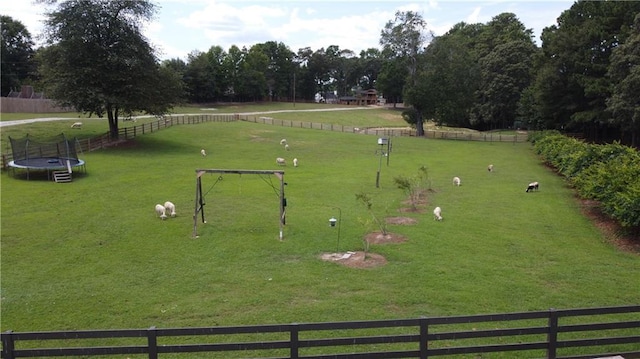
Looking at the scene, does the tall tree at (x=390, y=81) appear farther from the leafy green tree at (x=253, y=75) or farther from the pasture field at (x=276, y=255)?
the pasture field at (x=276, y=255)

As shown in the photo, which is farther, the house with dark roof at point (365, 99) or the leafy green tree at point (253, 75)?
the house with dark roof at point (365, 99)

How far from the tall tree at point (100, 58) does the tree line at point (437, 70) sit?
83 mm

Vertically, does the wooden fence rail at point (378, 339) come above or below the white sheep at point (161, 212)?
above

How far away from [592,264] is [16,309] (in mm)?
16221

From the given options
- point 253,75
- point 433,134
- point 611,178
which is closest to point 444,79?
point 433,134

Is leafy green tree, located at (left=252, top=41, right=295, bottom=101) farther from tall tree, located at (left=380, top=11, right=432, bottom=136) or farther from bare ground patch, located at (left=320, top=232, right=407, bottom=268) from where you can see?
bare ground patch, located at (left=320, top=232, right=407, bottom=268)

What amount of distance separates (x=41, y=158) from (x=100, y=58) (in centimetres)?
1283

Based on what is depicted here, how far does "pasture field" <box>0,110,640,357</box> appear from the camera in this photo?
1125 cm

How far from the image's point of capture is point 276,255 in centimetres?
1510

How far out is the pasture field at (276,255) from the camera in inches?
443

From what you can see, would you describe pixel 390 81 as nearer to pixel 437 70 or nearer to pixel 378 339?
pixel 437 70

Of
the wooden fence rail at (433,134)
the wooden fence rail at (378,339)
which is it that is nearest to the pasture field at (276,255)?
the wooden fence rail at (378,339)

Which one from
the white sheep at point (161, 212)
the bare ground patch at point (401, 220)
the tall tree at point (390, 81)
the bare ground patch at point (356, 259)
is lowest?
the bare ground patch at point (356, 259)

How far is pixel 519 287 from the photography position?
12.5 metres
